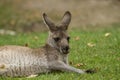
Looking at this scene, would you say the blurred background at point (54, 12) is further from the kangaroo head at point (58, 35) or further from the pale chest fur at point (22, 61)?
the pale chest fur at point (22, 61)

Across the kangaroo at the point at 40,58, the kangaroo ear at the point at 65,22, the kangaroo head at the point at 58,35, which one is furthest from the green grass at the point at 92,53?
the kangaroo ear at the point at 65,22

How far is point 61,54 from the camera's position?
9938 millimetres

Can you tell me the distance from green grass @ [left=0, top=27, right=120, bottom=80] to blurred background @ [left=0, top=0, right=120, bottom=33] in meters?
4.68

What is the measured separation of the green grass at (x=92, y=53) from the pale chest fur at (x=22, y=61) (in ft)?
0.86

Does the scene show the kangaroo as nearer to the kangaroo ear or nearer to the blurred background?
the kangaroo ear

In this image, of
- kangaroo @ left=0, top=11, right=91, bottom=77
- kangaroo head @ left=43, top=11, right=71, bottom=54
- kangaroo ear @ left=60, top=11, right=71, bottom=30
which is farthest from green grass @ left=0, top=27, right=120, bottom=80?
kangaroo ear @ left=60, top=11, right=71, bottom=30

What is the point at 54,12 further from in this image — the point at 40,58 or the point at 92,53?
the point at 40,58

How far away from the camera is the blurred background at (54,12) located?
807 inches

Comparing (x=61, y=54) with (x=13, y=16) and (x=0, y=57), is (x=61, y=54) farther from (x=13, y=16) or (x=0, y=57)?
(x=13, y=16)

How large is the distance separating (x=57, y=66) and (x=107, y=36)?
15.1 feet

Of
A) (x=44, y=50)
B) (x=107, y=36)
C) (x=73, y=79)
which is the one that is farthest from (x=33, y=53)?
(x=107, y=36)

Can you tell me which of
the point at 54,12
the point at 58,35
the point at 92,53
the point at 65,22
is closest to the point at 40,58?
the point at 58,35

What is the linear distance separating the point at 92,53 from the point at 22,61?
A: 2.48 metres

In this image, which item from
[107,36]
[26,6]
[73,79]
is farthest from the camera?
[26,6]
